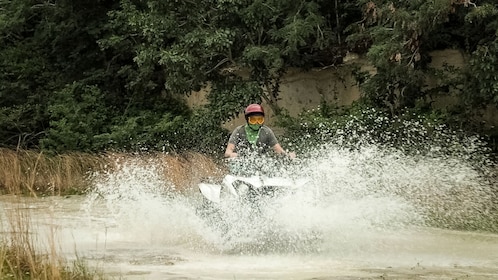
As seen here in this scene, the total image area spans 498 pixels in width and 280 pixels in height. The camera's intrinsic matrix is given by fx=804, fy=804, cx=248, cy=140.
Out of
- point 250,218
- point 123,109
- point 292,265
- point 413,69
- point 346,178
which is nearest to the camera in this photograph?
point 292,265

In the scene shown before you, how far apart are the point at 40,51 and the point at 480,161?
18007mm

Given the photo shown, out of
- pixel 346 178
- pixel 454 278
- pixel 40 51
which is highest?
pixel 40 51

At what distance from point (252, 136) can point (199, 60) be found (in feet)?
29.0

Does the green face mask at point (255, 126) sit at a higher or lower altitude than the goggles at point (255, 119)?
lower

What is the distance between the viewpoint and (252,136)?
1009 cm

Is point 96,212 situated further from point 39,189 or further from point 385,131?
point 385,131

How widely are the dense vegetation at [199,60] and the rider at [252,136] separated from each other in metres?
4.82

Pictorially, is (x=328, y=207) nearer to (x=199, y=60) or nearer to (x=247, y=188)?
(x=247, y=188)

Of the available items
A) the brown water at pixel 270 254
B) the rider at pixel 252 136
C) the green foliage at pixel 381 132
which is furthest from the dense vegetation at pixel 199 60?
the rider at pixel 252 136

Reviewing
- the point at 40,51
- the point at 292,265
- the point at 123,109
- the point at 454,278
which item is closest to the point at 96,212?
Result: the point at 292,265

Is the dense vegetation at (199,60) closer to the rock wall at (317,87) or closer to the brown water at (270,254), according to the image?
the rock wall at (317,87)

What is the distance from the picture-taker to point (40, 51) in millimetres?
27672

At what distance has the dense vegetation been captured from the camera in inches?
577

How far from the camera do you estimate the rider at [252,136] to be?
993cm
